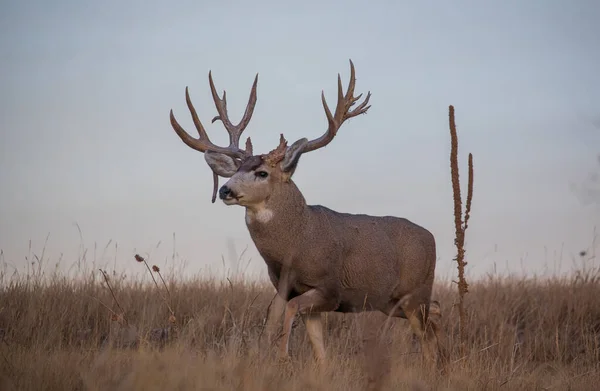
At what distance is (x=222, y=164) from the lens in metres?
9.40

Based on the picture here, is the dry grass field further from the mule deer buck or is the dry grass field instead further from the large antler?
the large antler

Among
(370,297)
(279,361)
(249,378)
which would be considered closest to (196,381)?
(249,378)

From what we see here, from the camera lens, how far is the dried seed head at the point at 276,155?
902cm

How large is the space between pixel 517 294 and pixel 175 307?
5.40 meters

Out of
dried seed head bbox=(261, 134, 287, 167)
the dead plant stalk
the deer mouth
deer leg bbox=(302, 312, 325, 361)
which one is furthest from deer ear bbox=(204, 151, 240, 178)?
the dead plant stalk

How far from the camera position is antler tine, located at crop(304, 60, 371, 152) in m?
9.47

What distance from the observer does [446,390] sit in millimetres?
6859

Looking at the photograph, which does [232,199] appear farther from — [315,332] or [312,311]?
[315,332]

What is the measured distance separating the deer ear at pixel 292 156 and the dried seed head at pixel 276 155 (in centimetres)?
5

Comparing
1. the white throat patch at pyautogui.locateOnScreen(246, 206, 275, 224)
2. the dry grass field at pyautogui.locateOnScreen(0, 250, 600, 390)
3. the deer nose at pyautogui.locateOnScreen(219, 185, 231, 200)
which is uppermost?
the deer nose at pyautogui.locateOnScreen(219, 185, 231, 200)

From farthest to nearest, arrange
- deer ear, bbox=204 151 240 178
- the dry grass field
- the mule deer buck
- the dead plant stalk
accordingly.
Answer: deer ear, bbox=204 151 240 178, the mule deer buck, the dead plant stalk, the dry grass field

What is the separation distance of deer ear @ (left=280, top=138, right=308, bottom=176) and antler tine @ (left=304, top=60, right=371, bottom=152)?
0.36ft

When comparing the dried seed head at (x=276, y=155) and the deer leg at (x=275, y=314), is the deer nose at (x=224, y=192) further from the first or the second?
the deer leg at (x=275, y=314)

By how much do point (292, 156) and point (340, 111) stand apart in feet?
3.32
